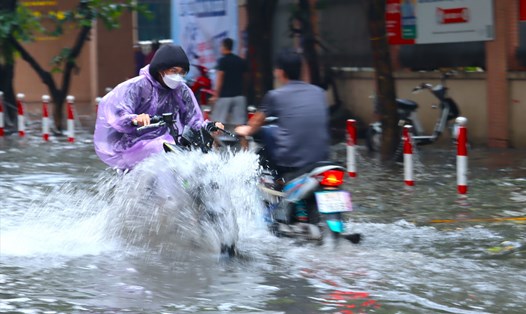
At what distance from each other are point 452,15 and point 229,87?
4.25m

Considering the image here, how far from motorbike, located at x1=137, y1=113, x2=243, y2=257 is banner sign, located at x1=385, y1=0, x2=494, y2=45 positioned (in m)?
9.53

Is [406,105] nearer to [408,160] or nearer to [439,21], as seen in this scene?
[439,21]

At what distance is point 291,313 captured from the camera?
21.6ft

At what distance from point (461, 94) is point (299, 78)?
9.48m

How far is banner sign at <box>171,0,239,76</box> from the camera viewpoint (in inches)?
905

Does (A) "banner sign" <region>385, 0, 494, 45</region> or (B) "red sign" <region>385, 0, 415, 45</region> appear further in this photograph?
(B) "red sign" <region>385, 0, 415, 45</region>

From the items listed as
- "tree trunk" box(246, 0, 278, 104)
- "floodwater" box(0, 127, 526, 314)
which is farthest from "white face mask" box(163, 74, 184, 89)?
"tree trunk" box(246, 0, 278, 104)

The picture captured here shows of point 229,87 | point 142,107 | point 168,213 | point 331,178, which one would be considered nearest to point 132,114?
point 142,107

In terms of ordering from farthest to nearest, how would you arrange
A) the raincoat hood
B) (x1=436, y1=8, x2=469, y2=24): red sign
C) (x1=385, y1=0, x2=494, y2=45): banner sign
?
1. (x1=436, y1=8, x2=469, y2=24): red sign
2. (x1=385, y1=0, x2=494, y2=45): banner sign
3. the raincoat hood

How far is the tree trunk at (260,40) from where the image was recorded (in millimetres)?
19250

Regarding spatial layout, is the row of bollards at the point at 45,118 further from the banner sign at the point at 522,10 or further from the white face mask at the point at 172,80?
the white face mask at the point at 172,80

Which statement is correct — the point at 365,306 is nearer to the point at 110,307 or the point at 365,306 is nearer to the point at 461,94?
the point at 110,307

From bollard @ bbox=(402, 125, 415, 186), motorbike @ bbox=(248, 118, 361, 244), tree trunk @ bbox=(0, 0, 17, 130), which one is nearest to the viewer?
motorbike @ bbox=(248, 118, 361, 244)

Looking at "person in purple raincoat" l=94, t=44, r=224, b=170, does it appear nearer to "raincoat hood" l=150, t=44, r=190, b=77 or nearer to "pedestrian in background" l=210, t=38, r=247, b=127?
"raincoat hood" l=150, t=44, r=190, b=77
